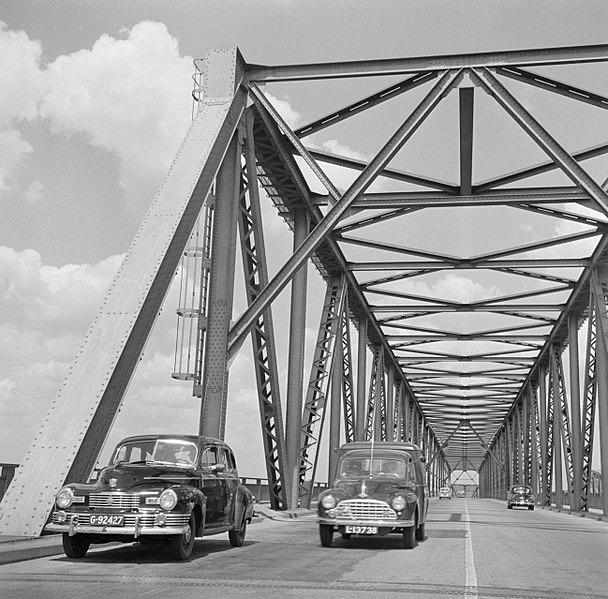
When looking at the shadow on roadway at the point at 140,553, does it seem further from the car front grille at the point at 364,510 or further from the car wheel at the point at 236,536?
the car front grille at the point at 364,510

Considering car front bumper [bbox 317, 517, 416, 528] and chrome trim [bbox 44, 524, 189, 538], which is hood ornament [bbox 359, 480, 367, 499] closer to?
car front bumper [bbox 317, 517, 416, 528]

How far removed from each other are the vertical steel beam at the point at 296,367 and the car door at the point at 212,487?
963 cm

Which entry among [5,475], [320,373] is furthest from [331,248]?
[5,475]

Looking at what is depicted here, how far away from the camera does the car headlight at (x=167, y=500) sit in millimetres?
10008

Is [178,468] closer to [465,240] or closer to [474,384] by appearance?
[465,240]

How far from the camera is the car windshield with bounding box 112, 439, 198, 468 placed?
1164cm

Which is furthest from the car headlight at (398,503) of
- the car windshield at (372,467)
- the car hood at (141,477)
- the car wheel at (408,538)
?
the car hood at (141,477)

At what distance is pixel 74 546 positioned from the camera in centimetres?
1014

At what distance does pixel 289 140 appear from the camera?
2091cm

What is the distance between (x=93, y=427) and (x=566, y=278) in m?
25.2

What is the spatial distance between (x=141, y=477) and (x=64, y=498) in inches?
43.2

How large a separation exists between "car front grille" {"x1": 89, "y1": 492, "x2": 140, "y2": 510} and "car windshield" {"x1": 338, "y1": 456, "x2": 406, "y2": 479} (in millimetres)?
5857

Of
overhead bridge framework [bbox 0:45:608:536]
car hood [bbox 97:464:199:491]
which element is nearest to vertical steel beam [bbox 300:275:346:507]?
overhead bridge framework [bbox 0:45:608:536]

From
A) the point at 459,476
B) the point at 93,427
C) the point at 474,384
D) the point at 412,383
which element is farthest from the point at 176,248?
the point at 459,476
